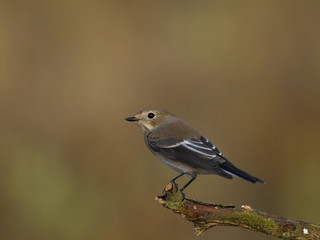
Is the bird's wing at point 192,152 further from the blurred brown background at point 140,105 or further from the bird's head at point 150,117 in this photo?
the blurred brown background at point 140,105

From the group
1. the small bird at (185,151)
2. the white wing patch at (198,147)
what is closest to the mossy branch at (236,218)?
the small bird at (185,151)

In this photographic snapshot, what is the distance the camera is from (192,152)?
521 centimetres

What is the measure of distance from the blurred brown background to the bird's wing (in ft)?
8.30

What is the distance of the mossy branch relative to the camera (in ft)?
13.8

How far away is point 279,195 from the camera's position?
8.00m

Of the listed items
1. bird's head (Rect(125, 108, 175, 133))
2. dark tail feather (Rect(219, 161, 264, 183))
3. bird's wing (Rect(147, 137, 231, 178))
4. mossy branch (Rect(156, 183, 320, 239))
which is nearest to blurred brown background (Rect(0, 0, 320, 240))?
bird's head (Rect(125, 108, 175, 133))

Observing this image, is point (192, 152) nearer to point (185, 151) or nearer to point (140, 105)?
point (185, 151)

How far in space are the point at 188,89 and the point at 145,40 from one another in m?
1.16

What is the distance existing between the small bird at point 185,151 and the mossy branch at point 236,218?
42 centimetres

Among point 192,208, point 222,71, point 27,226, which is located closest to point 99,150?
point 27,226

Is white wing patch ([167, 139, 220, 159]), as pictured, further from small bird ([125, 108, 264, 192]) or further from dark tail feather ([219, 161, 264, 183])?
dark tail feather ([219, 161, 264, 183])

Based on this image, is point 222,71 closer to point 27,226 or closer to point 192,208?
point 27,226

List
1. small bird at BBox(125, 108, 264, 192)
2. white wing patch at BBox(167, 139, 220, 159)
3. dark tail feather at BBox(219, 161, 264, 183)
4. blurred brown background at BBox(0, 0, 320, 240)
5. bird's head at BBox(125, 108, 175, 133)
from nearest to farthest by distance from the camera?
1. dark tail feather at BBox(219, 161, 264, 183)
2. small bird at BBox(125, 108, 264, 192)
3. white wing patch at BBox(167, 139, 220, 159)
4. bird's head at BBox(125, 108, 175, 133)
5. blurred brown background at BBox(0, 0, 320, 240)

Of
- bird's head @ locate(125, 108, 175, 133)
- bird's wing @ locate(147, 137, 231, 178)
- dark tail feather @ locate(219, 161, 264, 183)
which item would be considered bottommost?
dark tail feather @ locate(219, 161, 264, 183)
